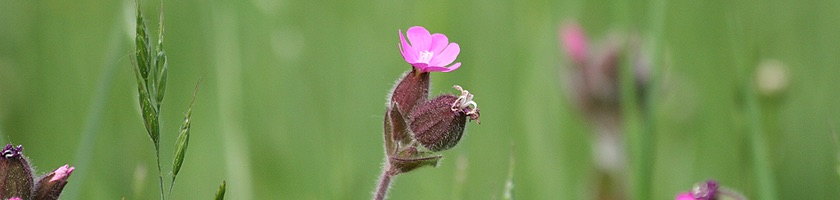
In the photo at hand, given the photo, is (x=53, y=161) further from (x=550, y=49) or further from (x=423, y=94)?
(x=423, y=94)

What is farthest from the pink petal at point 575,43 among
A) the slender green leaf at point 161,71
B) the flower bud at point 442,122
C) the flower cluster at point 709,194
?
the slender green leaf at point 161,71

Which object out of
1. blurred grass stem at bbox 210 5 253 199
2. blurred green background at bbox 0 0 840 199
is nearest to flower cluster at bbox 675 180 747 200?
blurred green background at bbox 0 0 840 199

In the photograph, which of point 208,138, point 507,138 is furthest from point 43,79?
point 507,138

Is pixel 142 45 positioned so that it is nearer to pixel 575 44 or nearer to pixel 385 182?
pixel 385 182

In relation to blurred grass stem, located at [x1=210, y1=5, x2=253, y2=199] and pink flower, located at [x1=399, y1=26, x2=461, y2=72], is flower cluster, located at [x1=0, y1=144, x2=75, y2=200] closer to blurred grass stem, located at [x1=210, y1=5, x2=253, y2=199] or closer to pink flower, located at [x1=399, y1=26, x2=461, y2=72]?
pink flower, located at [x1=399, y1=26, x2=461, y2=72]

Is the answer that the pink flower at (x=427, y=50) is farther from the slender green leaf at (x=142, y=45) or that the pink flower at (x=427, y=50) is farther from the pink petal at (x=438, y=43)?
the slender green leaf at (x=142, y=45)

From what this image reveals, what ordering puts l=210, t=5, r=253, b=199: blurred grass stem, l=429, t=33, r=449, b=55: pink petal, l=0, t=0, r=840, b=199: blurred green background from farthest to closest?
l=0, t=0, r=840, b=199: blurred green background < l=210, t=5, r=253, b=199: blurred grass stem < l=429, t=33, r=449, b=55: pink petal
